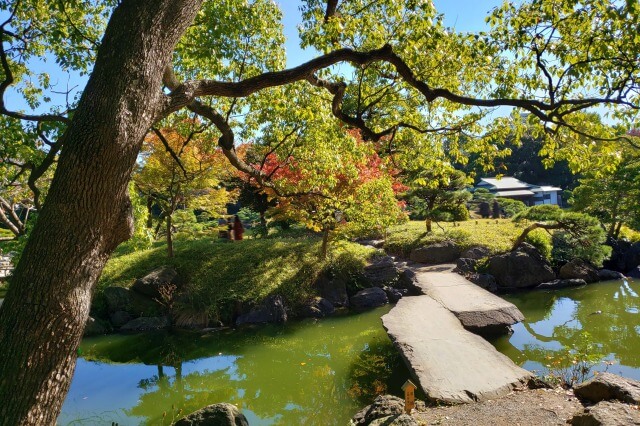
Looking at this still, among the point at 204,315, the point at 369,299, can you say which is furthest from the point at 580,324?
the point at 204,315

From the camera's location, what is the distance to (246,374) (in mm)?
7512

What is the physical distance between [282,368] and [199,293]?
13.1 ft

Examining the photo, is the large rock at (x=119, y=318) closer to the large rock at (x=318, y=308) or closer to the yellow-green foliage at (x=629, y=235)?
the large rock at (x=318, y=308)

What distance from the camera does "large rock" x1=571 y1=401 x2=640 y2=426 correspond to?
3.61 metres

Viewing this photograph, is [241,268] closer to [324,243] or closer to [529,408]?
[324,243]

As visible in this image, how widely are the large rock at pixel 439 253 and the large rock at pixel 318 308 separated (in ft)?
15.5

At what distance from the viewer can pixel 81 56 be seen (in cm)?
625

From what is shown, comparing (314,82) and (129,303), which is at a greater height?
(314,82)

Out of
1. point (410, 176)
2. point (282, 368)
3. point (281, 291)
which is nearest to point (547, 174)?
point (410, 176)

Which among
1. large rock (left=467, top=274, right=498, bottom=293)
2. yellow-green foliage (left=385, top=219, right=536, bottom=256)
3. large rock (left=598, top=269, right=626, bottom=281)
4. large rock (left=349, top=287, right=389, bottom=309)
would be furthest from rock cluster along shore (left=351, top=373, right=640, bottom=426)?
large rock (left=598, top=269, right=626, bottom=281)

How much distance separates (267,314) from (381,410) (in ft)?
20.1

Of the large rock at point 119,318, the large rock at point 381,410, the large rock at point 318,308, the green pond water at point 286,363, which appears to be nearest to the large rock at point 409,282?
the green pond water at point 286,363

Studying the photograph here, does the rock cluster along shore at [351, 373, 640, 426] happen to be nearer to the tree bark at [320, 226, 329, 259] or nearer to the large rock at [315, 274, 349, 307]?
the large rock at [315, 274, 349, 307]

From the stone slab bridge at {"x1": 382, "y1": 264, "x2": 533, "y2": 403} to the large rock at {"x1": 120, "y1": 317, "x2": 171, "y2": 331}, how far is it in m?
5.55
